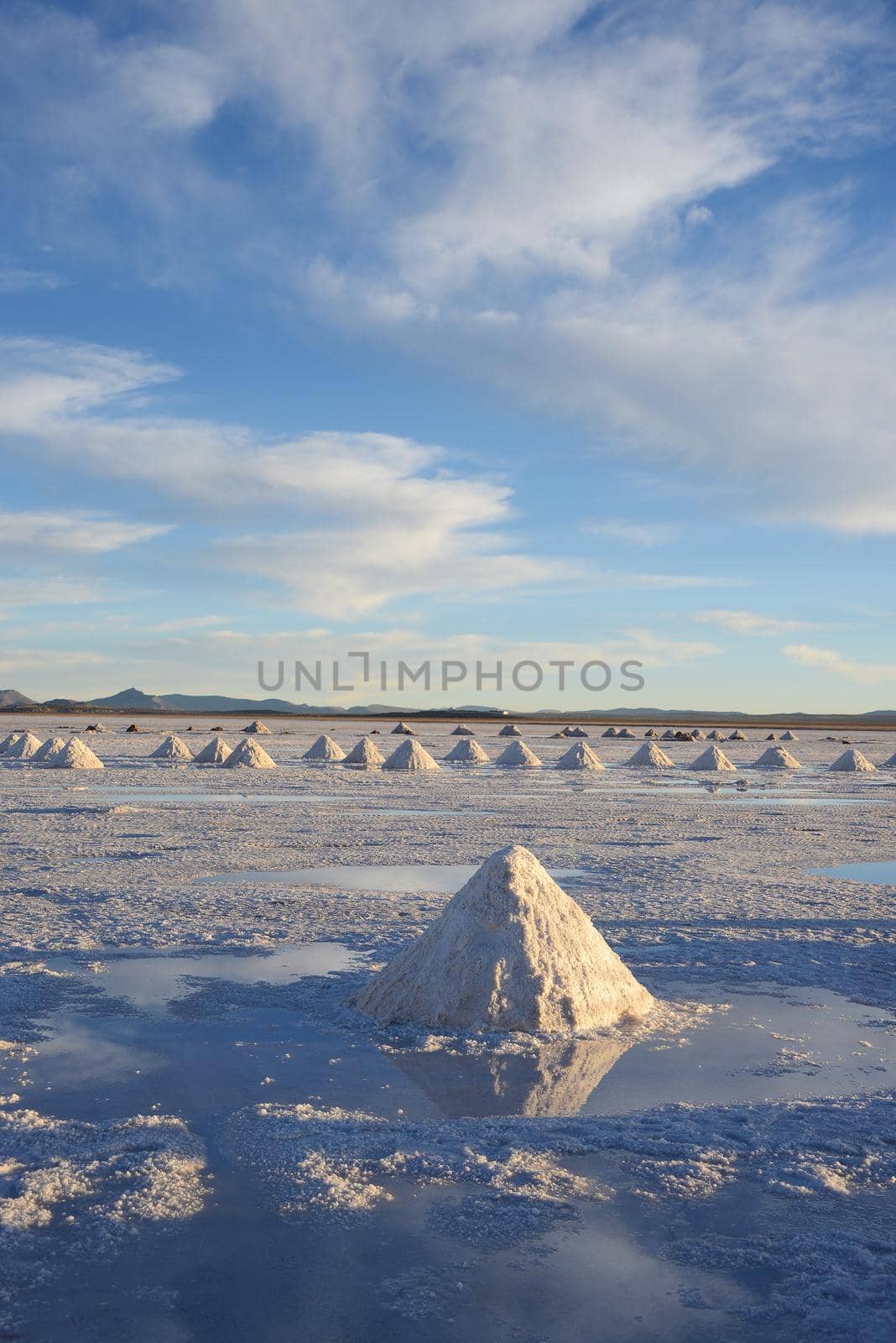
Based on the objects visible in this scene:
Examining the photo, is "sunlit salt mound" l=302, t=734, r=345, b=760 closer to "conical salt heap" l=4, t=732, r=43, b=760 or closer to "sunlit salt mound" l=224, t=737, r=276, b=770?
"sunlit salt mound" l=224, t=737, r=276, b=770

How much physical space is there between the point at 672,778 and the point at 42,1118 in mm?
23169

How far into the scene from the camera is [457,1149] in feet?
11.9

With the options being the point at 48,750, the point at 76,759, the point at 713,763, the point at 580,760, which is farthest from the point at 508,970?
the point at 48,750

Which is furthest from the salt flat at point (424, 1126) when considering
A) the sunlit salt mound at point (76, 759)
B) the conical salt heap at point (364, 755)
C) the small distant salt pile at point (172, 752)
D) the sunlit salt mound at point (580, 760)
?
the small distant salt pile at point (172, 752)

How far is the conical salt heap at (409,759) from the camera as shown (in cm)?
2672

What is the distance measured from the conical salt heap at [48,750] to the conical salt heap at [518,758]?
38.7ft

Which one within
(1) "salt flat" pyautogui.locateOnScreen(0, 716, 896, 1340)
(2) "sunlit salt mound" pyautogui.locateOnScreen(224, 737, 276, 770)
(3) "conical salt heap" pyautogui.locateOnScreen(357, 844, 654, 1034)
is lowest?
(1) "salt flat" pyautogui.locateOnScreen(0, 716, 896, 1340)

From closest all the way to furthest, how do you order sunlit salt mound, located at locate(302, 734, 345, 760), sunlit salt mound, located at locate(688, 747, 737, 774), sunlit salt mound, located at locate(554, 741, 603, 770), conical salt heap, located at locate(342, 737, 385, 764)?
1. sunlit salt mound, located at locate(688, 747, 737, 774)
2. sunlit salt mound, located at locate(554, 741, 603, 770)
3. conical salt heap, located at locate(342, 737, 385, 764)
4. sunlit salt mound, located at locate(302, 734, 345, 760)

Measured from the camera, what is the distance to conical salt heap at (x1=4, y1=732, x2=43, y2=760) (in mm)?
30923

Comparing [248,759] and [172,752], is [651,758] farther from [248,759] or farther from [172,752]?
[172,752]

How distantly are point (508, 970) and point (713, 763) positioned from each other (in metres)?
24.8

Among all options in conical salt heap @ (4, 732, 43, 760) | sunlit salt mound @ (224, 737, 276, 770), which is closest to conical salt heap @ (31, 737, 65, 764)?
conical salt heap @ (4, 732, 43, 760)

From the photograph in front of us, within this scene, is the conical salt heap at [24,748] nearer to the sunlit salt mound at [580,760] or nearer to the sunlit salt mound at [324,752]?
the sunlit salt mound at [324,752]

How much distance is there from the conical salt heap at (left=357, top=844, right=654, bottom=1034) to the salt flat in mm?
191
